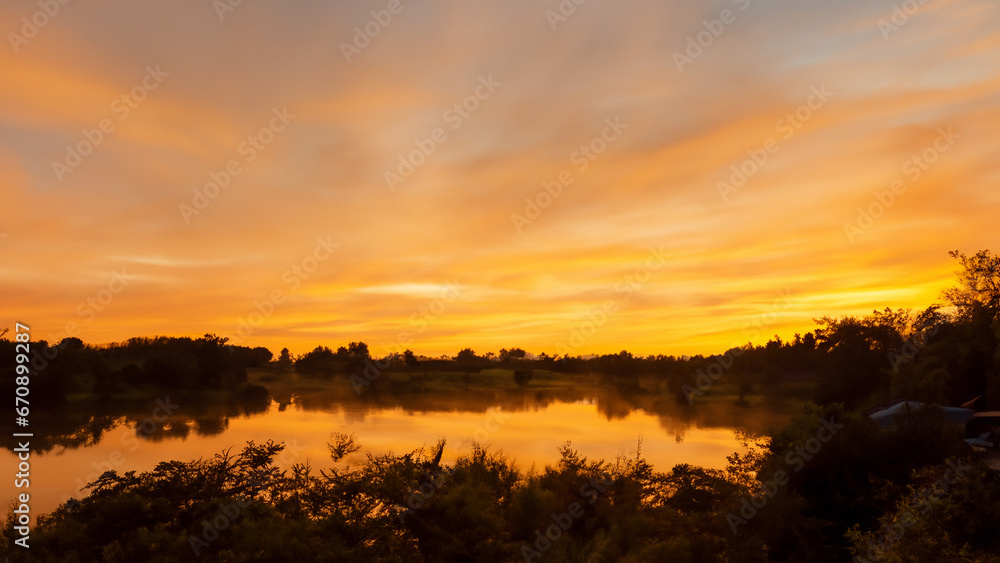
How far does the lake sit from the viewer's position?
44.6 meters

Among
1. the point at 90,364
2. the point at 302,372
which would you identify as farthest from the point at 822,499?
the point at 302,372

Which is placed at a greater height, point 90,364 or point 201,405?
point 90,364

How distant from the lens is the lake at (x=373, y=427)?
1757 inches

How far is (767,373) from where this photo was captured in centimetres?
9844

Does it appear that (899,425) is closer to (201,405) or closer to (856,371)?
(856,371)

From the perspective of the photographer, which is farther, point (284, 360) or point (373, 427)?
point (284, 360)

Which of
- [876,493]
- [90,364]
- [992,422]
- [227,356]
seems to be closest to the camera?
[876,493]

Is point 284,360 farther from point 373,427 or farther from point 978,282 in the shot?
point 978,282

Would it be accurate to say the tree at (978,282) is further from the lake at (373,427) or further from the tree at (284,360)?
the tree at (284,360)

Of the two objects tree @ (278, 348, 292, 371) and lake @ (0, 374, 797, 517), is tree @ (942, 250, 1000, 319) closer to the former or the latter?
lake @ (0, 374, 797, 517)

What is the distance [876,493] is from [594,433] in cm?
3983

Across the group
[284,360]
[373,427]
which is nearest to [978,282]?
[373,427]

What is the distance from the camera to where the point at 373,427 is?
214 ft

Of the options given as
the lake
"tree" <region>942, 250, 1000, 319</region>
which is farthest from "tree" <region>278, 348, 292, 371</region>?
"tree" <region>942, 250, 1000, 319</region>
